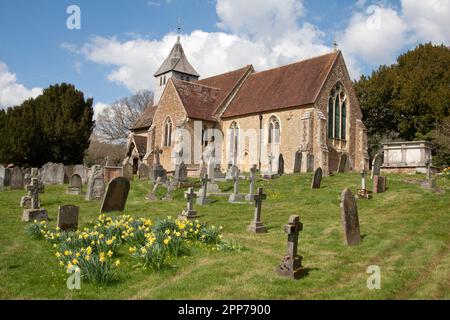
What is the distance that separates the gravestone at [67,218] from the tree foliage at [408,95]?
26.3 m

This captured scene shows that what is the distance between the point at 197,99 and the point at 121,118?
3040cm

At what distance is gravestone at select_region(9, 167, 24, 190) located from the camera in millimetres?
17953

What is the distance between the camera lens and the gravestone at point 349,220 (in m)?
7.79

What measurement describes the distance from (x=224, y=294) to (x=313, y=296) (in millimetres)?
1134

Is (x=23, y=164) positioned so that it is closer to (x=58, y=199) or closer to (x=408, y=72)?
(x=58, y=199)

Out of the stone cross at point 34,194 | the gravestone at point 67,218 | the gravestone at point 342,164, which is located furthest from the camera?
the gravestone at point 342,164

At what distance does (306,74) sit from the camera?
86.0 feet

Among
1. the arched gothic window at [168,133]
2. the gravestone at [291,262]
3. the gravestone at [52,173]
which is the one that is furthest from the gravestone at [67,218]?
the arched gothic window at [168,133]

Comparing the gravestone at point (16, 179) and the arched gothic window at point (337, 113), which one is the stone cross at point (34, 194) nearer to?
the gravestone at point (16, 179)

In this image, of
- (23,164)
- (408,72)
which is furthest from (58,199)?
(408,72)

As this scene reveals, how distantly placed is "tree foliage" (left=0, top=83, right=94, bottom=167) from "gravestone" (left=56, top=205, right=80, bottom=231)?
20.8 m

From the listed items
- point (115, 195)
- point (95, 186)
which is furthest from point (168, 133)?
point (115, 195)

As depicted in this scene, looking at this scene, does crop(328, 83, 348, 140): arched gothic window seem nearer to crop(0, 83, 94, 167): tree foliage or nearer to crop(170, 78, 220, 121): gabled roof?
crop(170, 78, 220, 121): gabled roof

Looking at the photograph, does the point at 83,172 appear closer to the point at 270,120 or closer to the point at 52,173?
the point at 52,173
